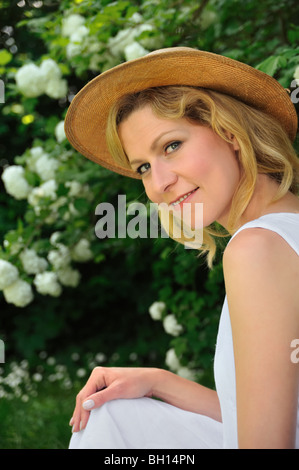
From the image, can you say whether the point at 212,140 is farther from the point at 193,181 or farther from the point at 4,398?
the point at 4,398

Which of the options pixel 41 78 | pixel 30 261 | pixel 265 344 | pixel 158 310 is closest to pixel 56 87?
pixel 41 78

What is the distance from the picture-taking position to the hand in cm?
158

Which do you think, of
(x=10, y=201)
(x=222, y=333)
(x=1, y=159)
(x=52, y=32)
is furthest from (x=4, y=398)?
(x=222, y=333)

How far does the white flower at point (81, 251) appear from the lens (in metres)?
3.11

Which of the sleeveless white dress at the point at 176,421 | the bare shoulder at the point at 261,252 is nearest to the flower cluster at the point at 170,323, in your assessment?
the sleeveless white dress at the point at 176,421

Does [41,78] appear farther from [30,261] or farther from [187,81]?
[187,81]

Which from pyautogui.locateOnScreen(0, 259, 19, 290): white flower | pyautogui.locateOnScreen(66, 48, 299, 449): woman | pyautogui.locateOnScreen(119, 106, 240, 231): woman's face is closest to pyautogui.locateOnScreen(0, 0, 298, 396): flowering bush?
pyautogui.locateOnScreen(0, 259, 19, 290): white flower

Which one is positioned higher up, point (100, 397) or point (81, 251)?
point (100, 397)

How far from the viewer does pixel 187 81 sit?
160cm

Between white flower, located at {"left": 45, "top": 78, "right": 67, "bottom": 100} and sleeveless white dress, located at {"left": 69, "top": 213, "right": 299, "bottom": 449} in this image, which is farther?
white flower, located at {"left": 45, "top": 78, "right": 67, "bottom": 100}

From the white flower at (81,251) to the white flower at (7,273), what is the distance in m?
0.43

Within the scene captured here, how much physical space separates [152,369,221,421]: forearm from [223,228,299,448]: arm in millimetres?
637

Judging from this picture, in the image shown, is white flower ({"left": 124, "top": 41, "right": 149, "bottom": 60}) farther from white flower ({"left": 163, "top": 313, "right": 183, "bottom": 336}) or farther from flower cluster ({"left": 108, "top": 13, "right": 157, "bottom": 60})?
white flower ({"left": 163, "top": 313, "right": 183, "bottom": 336})

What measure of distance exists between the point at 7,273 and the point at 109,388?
1255mm
